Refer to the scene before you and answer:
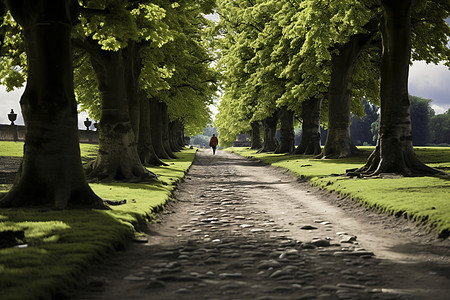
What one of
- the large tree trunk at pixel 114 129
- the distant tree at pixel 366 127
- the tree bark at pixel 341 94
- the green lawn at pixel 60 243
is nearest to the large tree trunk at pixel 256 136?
the tree bark at pixel 341 94

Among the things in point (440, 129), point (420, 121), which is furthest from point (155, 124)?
point (440, 129)

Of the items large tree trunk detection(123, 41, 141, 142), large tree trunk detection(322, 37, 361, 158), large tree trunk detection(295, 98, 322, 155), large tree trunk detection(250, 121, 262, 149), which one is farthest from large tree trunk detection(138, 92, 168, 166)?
large tree trunk detection(250, 121, 262, 149)

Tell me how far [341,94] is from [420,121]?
306 ft

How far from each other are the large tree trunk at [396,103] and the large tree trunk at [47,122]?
10.8 metres

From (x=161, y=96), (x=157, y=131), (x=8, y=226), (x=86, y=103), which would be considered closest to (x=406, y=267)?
(x=8, y=226)

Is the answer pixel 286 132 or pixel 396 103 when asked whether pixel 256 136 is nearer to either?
pixel 286 132

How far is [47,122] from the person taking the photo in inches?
391

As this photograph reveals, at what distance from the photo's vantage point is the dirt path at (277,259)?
482 centimetres

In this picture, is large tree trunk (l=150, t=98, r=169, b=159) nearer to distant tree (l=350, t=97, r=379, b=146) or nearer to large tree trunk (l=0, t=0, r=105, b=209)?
large tree trunk (l=0, t=0, r=105, b=209)

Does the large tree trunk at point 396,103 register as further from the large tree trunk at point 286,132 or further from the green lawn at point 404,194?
the large tree trunk at point 286,132

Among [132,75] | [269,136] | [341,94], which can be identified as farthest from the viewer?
[269,136]

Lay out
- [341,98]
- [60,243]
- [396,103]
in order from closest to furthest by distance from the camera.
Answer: [60,243], [396,103], [341,98]

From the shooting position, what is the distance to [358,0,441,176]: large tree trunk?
641 inches

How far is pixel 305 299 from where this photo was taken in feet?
14.8
